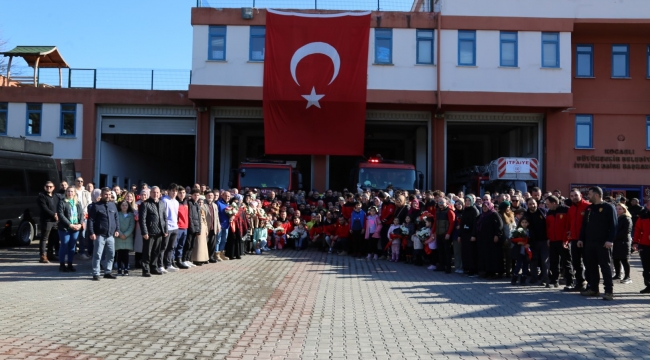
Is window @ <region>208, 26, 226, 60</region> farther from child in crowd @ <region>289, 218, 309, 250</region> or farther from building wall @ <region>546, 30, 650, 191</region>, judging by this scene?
building wall @ <region>546, 30, 650, 191</region>

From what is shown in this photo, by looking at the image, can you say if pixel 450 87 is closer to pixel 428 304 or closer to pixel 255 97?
pixel 255 97

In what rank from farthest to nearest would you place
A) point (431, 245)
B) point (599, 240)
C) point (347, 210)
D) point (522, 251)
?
point (347, 210) < point (431, 245) < point (522, 251) < point (599, 240)

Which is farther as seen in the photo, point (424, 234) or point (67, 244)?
point (424, 234)

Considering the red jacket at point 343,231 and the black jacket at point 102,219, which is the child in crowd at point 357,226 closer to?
the red jacket at point 343,231

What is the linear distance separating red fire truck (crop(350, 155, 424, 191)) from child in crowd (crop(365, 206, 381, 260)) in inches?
209

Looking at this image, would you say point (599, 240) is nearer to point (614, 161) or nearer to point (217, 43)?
point (614, 161)

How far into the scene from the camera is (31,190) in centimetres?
1925

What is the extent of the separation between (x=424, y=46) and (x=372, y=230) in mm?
12350

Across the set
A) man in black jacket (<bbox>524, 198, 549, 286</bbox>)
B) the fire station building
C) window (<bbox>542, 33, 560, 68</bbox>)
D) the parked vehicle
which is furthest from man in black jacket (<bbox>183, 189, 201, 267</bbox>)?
window (<bbox>542, 33, 560, 68</bbox>)

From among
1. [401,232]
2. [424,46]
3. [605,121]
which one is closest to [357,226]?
[401,232]

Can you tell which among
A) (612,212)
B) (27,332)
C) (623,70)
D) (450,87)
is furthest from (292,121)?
(27,332)

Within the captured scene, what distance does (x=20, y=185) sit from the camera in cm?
1881

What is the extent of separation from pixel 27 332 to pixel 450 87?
22.4 metres

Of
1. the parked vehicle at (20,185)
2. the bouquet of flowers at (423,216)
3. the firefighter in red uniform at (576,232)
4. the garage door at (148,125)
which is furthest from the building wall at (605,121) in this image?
the parked vehicle at (20,185)
